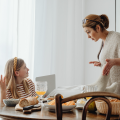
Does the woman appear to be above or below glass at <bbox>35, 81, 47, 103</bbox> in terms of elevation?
above

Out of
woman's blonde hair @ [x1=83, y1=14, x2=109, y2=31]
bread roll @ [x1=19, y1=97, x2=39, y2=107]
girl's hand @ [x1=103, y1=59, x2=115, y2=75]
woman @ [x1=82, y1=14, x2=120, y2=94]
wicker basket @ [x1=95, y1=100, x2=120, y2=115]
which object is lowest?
bread roll @ [x1=19, y1=97, x2=39, y2=107]

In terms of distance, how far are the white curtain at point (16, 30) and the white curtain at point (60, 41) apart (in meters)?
0.16

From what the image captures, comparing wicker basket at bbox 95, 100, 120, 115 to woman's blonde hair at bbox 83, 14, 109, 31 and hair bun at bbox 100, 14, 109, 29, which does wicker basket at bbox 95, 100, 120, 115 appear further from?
hair bun at bbox 100, 14, 109, 29

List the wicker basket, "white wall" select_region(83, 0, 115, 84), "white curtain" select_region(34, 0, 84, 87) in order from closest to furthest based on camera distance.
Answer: the wicker basket < "white curtain" select_region(34, 0, 84, 87) < "white wall" select_region(83, 0, 115, 84)

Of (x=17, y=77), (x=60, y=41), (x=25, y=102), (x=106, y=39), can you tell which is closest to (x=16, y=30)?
(x=17, y=77)

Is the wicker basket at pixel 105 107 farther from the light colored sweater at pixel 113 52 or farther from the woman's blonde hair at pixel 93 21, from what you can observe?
the woman's blonde hair at pixel 93 21

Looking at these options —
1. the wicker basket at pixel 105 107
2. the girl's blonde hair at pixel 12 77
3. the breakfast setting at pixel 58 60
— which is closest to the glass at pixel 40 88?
the breakfast setting at pixel 58 60

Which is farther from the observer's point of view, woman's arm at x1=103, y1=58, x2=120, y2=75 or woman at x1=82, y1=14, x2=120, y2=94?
woman at x1=82, y1=14, x2=120, y2=94

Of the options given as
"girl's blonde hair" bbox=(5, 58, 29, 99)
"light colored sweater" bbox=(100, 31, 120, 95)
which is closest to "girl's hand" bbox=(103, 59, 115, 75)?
"light colored sweater" bbox=(100, 31, 120, 95)

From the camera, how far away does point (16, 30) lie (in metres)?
2.45

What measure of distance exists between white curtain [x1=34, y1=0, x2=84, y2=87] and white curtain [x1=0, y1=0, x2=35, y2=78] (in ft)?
0.51

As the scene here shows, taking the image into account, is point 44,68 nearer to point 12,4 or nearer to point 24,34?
point 24,34

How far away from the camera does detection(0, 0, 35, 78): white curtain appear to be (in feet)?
7.47

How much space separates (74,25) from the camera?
12.2ft
